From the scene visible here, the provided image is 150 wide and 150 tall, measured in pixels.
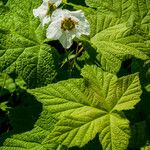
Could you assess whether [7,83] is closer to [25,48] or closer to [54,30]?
[25,48]

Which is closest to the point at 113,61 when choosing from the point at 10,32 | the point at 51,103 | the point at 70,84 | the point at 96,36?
the point at 96,36

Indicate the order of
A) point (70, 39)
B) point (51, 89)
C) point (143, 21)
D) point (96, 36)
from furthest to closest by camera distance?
point (143, 21), point (96, 36), point (70, 39), point (51, 89)

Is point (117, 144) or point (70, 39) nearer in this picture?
point (117, 144)

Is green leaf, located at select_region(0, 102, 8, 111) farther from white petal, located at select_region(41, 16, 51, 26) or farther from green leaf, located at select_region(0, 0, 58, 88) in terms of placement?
white petal, located at select_region(41, 16, 51, 26)

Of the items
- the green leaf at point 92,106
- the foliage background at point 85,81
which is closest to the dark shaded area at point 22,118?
the foliage background at point 85,81

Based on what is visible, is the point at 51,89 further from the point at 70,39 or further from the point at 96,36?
the point at 96,36

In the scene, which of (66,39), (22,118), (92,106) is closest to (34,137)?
(22,118)

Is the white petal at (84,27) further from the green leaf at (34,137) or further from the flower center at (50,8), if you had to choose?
the green leaf at (34,137)

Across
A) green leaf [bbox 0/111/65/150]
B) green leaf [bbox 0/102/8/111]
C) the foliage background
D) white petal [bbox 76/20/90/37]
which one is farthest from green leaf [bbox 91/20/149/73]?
green leaf [bbox 0/102/8/111]
